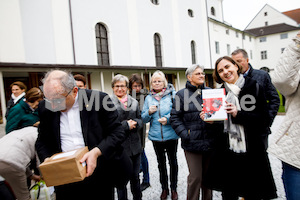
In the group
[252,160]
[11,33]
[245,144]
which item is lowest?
[252,160]

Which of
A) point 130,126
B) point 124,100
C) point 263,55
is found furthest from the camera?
point 263,55

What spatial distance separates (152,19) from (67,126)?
1675cm

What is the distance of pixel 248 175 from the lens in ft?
7.10

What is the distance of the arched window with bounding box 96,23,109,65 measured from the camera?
14027mm

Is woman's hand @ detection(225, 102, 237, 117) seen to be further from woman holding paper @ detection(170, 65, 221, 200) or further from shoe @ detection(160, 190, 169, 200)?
shoe @ detection(160, 190, 169, 200)

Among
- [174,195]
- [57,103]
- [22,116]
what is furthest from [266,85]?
[22,116]

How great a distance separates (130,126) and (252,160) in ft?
5.46

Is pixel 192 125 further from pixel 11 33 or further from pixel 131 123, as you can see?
pixel 11 33

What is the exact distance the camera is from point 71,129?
192cm

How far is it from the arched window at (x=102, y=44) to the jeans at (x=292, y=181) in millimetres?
13798

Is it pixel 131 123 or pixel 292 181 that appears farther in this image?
pixel 131 123

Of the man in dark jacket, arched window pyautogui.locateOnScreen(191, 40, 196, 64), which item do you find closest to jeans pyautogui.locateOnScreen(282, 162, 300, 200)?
the man in dark jacket

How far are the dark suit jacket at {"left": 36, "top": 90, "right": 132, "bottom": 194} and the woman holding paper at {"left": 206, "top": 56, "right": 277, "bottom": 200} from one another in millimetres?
1194

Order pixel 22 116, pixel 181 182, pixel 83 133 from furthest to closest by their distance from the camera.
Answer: pixel 181 182, pixel 22 116, pixel 83 133
